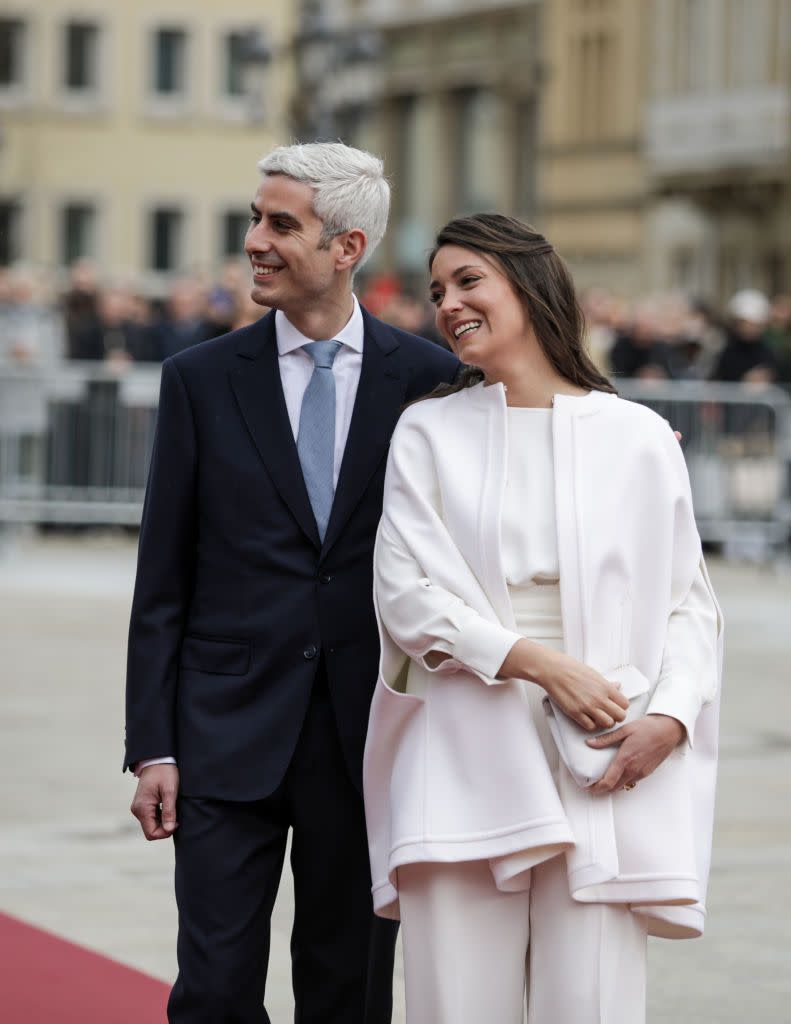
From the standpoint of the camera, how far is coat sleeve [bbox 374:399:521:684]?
4.05 metres

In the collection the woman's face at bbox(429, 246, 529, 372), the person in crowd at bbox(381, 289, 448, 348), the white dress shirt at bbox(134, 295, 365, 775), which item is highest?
the person in crowd at bbox(381, 289, 448, 348)

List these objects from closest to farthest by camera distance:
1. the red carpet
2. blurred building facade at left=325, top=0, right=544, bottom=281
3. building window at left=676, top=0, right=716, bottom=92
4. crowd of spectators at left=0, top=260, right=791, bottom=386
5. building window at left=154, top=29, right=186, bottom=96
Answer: the red carpet
crowd of spectators at left=0, top=260, right=791, bottom=386
building window at left=676, top=0, right=716, bottom=92
blurred building facade at left=325, top=0, right=544, bottom=281
building window at left=154, top=29, right=186, bottom=96

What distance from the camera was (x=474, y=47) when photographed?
5500 cm

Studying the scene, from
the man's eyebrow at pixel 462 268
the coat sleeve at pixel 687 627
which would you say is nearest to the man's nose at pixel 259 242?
the man's eyebrow at pixel 462 268

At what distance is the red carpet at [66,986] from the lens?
578cm

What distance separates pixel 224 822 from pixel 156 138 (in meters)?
57.9

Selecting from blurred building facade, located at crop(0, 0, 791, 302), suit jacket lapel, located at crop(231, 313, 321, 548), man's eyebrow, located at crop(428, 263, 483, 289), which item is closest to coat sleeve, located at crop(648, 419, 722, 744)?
man's eyebrow, located at crop(428, 263, 483, 289)

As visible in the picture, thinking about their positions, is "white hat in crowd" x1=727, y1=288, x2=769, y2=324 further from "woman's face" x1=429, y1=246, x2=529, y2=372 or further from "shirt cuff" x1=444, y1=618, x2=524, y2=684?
"shirt cuff" x1=444, y1=618, x2=524, y2=684

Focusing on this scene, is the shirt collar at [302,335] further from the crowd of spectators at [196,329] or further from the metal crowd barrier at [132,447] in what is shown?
the crowd of spectators at [196,329]

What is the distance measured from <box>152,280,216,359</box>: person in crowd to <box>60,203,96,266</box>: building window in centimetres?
4029

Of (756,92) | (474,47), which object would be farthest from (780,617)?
(474,47)

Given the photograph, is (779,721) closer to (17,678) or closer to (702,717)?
(17,678)

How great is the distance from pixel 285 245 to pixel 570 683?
1.03m

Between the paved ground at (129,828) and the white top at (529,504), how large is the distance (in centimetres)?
219
